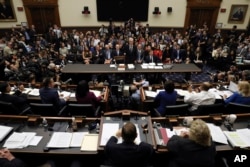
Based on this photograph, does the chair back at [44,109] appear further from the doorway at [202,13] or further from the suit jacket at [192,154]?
the doorway at [202,13]

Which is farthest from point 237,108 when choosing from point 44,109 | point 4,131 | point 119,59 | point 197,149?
point 119,59

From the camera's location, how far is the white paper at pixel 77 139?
2771 mm

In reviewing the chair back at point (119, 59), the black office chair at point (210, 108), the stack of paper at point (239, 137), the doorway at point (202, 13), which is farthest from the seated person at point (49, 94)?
the doorway at point (202, 13)

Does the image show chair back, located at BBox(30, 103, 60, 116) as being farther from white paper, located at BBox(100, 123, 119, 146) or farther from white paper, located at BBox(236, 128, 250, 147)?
white paper, located at BBox(236, 128, 250, 147)

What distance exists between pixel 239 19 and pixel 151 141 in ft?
39.0

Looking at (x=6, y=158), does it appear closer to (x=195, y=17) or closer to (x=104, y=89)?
(x=104, y=89)

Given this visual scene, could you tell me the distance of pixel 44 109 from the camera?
3766mm

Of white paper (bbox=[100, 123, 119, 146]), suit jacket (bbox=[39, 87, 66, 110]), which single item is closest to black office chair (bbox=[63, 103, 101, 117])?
suit jacket (bbox=[39, 87, 66, 110])

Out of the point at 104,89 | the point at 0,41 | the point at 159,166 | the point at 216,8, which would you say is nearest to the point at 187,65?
the point at 104,89

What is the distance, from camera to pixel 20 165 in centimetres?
228

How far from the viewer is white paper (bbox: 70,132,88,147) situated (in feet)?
9.09

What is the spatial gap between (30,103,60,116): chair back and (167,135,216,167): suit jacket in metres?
2.46

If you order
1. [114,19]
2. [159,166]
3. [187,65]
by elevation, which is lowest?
[159,166]

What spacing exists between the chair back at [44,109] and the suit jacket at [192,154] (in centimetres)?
246
